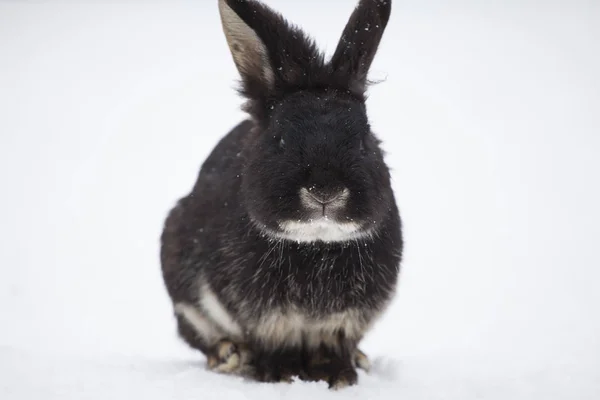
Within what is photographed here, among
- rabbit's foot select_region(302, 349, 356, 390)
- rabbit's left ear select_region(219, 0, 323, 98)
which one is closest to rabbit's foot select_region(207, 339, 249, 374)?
rabbit's foot select_region(302, 349, 356, 390)

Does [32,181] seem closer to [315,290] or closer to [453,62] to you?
[315,290]

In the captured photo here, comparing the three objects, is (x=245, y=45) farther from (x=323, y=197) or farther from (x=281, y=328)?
(x=281, y=328)

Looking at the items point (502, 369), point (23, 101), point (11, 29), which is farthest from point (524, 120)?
point (11, 29)

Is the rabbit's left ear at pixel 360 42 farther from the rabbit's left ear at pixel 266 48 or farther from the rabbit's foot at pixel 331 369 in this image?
the rabbit's foot at pixel 331 369

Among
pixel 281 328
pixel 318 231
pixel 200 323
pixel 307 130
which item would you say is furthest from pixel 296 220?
pixel 200 323

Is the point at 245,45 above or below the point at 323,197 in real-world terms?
above

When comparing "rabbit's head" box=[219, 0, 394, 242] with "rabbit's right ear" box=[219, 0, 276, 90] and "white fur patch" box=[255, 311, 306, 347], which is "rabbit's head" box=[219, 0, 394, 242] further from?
"white fur patch" box=[255, 311, 306, 347]

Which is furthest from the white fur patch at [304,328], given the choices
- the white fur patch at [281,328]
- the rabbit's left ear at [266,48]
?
the rabbit's left ear at [266,48]
